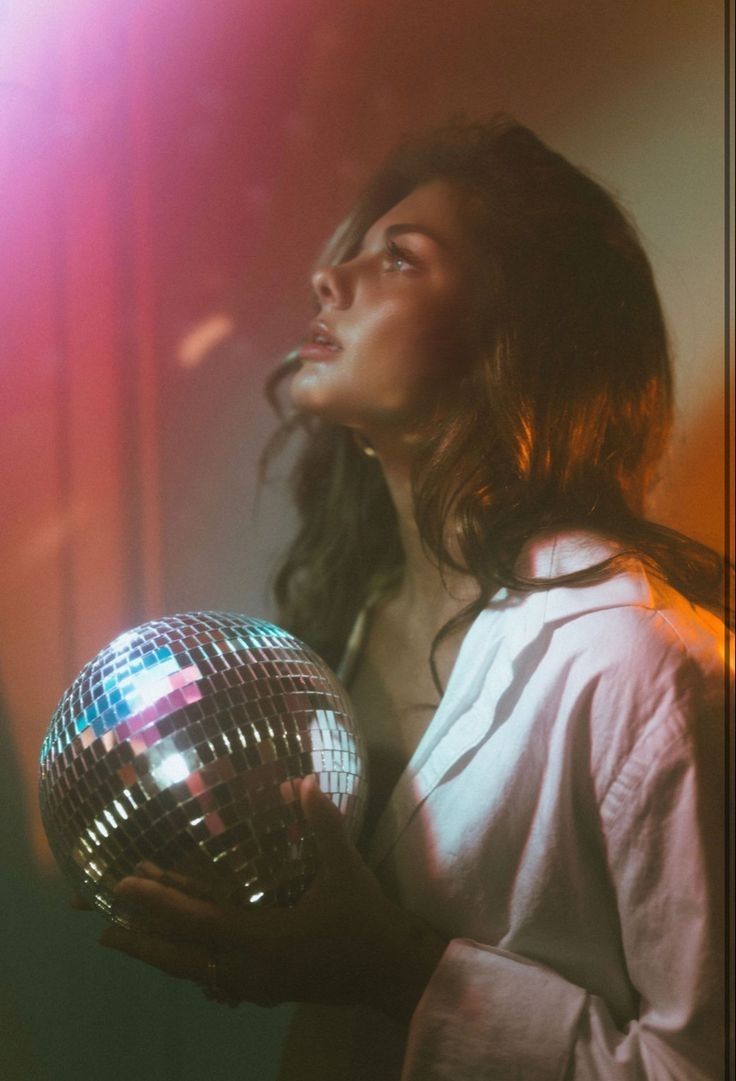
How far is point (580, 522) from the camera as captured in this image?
0.84 m

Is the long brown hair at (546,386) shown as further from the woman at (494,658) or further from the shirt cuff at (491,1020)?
the shirt cuff at (491,1020)

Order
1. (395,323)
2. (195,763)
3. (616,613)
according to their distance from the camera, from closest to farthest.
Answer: (195,763) < (616,613) < (395,323)

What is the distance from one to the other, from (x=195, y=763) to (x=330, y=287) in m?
0.50

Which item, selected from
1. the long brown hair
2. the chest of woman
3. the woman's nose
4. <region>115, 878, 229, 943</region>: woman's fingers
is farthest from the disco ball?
the woman's nose

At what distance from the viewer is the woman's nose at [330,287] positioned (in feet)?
3.07

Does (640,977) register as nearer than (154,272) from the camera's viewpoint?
Yes

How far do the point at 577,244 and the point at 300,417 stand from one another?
320 mm

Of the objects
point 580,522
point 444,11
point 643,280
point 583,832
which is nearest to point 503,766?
point 583,832

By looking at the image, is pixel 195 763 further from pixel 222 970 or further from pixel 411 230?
pixel 411 230

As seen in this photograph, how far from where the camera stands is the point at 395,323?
898mm

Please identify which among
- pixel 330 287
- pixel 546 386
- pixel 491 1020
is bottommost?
pixel 491 1020

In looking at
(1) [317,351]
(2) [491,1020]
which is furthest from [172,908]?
(1) [317,351]

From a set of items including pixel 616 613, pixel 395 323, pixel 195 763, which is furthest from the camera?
pixel 395 323

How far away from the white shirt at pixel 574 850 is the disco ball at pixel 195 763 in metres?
0.13
